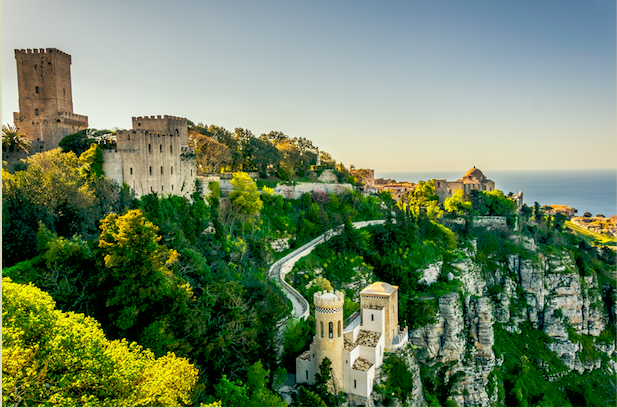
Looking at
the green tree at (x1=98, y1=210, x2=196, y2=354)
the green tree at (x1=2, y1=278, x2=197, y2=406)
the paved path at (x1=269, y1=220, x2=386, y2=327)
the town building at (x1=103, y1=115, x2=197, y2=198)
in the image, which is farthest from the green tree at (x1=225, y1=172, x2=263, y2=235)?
the green tree at (x1=2, y1=278, x2=197, y2=406)

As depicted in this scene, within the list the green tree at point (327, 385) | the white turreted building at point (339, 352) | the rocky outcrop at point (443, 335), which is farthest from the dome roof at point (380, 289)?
the rocky outcrop at point (443, 335)

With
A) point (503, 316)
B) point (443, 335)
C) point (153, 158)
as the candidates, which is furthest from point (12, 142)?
point (503, 316)

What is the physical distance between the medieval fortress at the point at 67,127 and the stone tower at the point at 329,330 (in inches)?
611

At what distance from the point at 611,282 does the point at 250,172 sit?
41.0 metres

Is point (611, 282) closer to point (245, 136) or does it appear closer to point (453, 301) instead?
point (453, 301)

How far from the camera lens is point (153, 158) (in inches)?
1181

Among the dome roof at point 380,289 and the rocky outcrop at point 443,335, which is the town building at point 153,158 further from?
the rocky outcrop at point 443,335

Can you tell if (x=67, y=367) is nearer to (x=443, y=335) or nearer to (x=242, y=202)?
(x=242, y=202)

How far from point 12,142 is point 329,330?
2416 centimetres

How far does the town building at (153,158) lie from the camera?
28906 mm

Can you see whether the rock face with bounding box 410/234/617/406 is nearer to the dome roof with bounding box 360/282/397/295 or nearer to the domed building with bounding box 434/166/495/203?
the dome roof with bounding box 360/282/397/295

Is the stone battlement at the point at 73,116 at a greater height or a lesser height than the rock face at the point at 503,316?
greater

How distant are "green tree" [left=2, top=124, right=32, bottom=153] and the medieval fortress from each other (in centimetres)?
170

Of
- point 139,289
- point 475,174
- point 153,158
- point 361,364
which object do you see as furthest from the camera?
point 475,174
